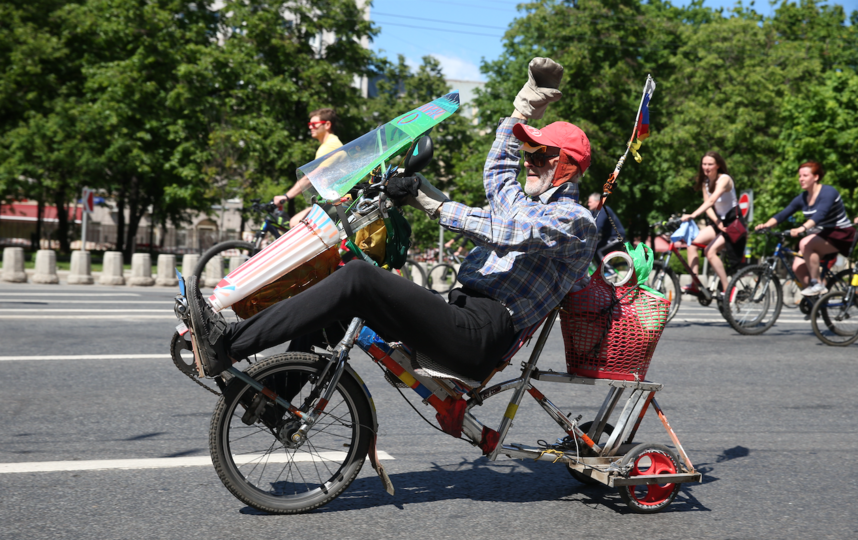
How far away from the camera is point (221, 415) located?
3230mm

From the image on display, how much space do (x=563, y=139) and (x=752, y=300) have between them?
23.5 ft

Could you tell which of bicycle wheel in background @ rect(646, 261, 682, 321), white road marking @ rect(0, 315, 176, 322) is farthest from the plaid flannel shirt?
white road marking @ rect(0, 315, 176, 322)

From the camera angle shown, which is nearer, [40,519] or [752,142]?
[40,519]

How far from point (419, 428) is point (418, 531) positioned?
67.1 inches

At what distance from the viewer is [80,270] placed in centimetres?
1712

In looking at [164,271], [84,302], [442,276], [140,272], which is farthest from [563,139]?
[164,271]

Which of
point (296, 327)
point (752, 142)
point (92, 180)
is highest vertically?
point (296, 327)

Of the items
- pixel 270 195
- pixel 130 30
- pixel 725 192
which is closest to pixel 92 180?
pixel 130 30

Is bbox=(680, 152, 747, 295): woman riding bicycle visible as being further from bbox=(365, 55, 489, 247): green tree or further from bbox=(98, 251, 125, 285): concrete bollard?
bbox=(365, 55, 489, 247): green tree

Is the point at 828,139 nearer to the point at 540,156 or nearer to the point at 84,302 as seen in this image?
the point at 84,302

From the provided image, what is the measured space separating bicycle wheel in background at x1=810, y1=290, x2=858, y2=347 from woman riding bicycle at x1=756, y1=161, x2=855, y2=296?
27 cm

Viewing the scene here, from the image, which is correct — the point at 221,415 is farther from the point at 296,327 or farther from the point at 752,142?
the point at 752,142

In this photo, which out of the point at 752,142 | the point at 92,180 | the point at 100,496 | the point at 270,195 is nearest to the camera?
the point at 100,496

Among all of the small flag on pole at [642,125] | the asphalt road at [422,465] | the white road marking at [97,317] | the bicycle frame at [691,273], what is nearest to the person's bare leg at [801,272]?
the bicycle frame at [691,273]
